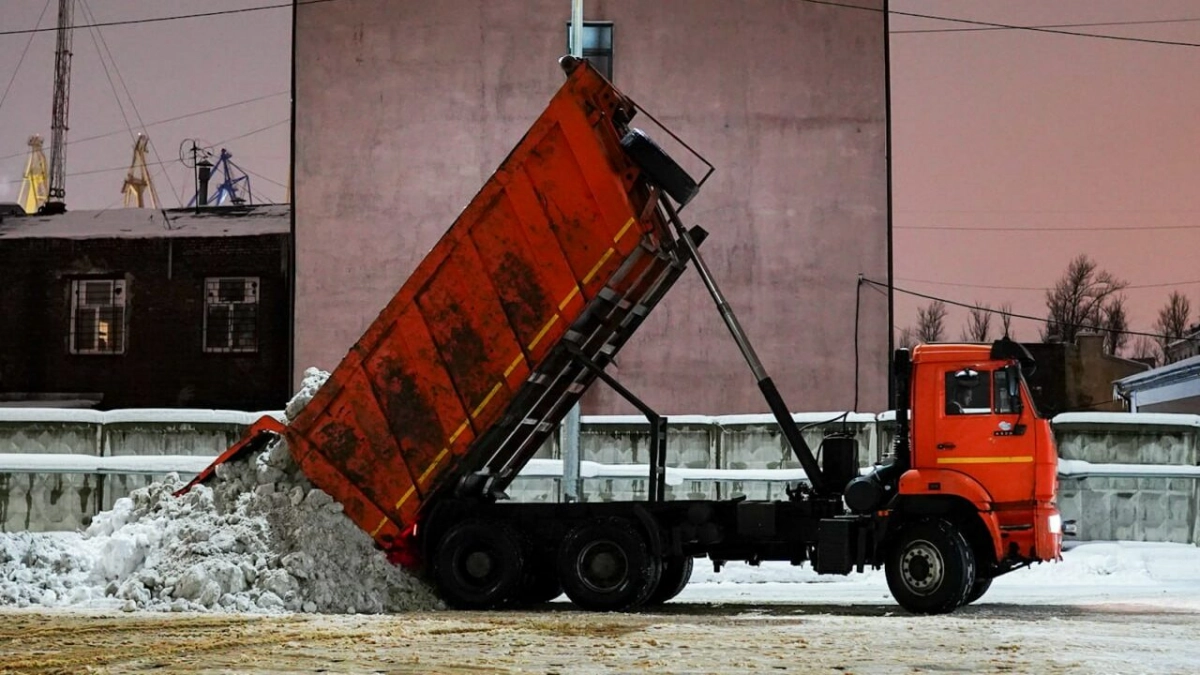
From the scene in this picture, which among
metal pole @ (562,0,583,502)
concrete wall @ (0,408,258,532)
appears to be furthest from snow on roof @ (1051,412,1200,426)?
concrete wall @ (0,408,258,532)

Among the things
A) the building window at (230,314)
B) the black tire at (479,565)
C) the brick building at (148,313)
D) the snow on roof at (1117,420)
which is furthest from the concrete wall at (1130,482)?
the building window at (230,314)

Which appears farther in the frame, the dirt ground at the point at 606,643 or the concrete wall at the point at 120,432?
the concrete wall at the point at 120,432

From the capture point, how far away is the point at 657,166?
13883mm

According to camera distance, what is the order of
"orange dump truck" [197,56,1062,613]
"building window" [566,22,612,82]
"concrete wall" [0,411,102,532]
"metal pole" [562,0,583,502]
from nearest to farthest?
"orange dump truck" [197,56,1062,613] < "metal pole" [562,0,583,502] < "concrete wall" [0,411,102,532] < "building window" [566,22,612,82]

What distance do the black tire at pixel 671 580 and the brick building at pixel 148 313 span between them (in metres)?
20.4

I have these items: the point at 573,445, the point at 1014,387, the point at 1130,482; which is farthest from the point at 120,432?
the point at 1130,482

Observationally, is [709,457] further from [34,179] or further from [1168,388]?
[34,179]

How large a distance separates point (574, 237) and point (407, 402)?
229 centimetres

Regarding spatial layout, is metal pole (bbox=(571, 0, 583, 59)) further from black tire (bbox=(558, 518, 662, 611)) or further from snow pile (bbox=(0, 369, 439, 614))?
black tire (bbox=(558, 518, 662, 611))

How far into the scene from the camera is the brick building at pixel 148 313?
35.4 metres

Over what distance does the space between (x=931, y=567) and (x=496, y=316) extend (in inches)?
182

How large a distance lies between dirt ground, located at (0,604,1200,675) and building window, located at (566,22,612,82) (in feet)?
59.2

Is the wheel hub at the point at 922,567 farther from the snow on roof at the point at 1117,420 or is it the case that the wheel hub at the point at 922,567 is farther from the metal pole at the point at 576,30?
the metal pole at the point at 576,30

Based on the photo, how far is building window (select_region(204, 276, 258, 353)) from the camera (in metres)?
35.5
